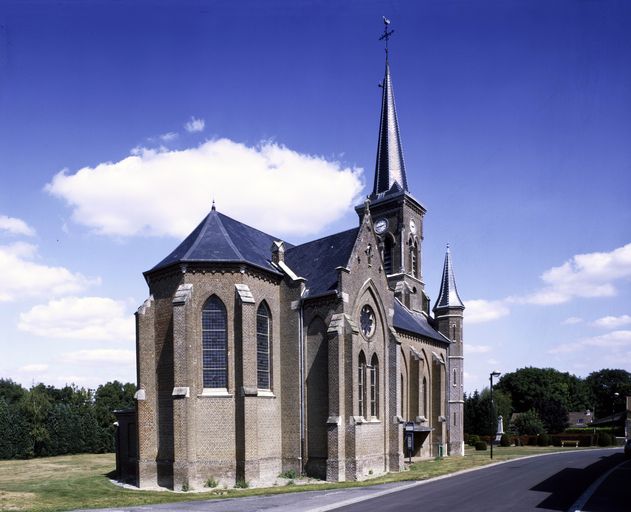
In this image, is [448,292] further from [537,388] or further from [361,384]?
[537,388]

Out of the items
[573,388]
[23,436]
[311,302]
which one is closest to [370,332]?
[311,302]

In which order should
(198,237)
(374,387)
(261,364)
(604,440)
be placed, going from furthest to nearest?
(604,440) < (374,387) < (198,237) < (261,364)

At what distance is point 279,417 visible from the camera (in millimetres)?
31547

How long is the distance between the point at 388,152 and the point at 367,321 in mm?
24438

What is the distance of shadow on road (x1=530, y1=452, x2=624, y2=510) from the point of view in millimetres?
20516

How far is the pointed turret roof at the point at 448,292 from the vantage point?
174 ft

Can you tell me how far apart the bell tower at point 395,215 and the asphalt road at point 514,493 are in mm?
21245

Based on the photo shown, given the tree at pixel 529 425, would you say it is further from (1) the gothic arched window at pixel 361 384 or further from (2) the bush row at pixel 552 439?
(1) the gothic arched window at pixel 361 384

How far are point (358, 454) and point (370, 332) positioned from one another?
7653 mm

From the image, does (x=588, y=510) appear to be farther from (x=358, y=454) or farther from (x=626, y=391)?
(x=626, y=391)

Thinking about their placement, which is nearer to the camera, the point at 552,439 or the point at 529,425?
the point at 552,439

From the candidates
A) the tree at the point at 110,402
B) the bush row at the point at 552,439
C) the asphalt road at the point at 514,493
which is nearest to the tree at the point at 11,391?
the tree at the point at 110,402

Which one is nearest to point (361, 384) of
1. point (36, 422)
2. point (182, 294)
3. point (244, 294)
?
point (244, 294)

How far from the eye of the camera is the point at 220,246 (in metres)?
31.1
